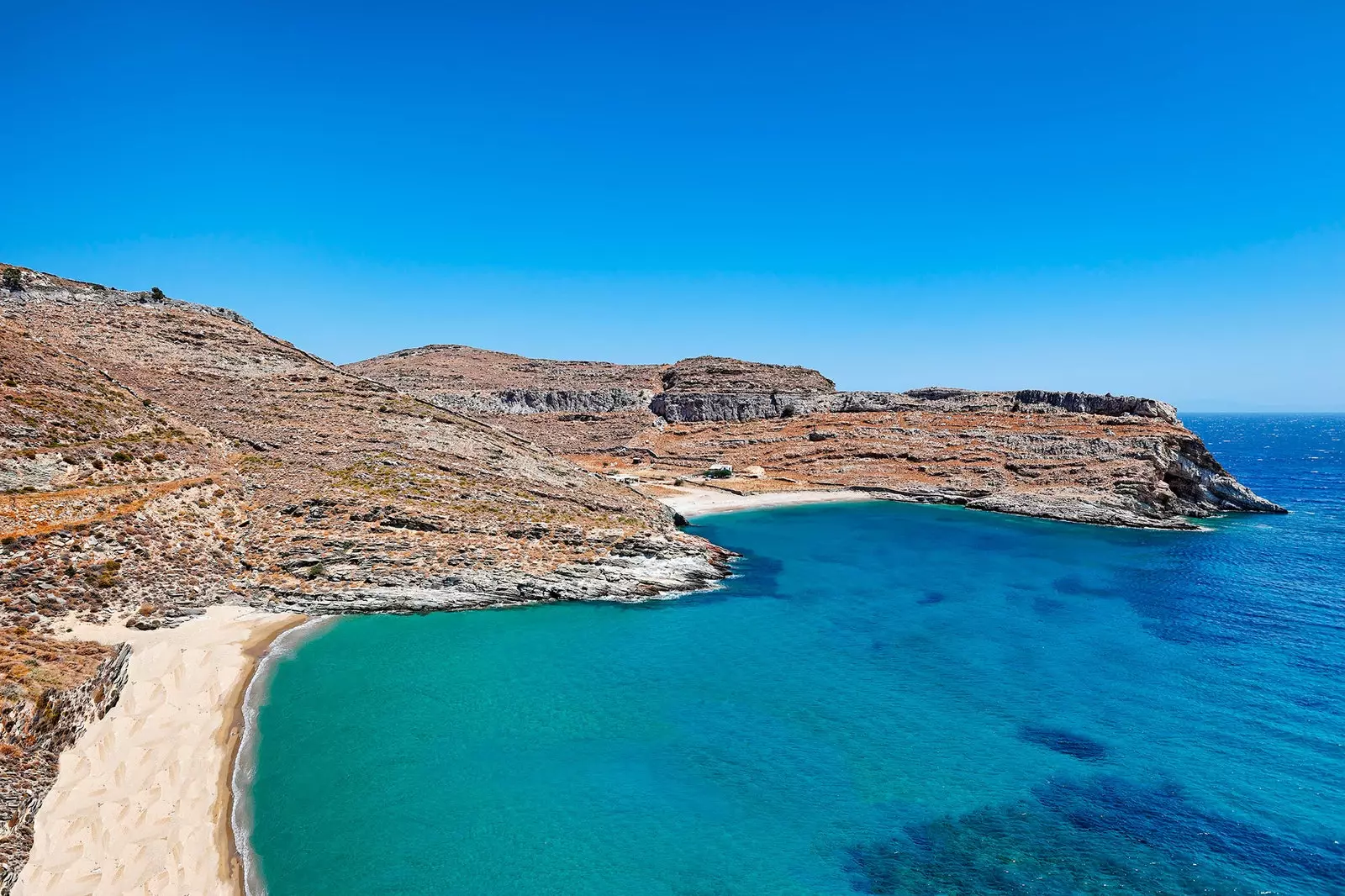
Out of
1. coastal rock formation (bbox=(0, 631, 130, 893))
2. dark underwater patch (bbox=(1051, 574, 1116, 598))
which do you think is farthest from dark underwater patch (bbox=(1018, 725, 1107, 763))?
coastal rock formation (bbox=(0, 631, 130, 893))

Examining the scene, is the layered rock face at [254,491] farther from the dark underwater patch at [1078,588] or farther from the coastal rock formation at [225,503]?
the dark underwater patch at [1078,588]

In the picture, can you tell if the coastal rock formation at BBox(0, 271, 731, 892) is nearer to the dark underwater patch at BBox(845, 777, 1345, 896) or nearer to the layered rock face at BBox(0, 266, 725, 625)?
the layered rock face at BBox(0, 266, 725, 625)

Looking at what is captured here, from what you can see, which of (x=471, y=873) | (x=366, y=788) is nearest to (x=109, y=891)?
(x=366, y=788)

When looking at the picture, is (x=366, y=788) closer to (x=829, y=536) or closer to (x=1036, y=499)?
(x=829, y=536)

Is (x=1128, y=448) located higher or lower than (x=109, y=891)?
higher

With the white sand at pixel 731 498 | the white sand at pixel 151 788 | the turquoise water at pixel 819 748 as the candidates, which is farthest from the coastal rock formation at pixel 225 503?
the white sand at pixel 731 498

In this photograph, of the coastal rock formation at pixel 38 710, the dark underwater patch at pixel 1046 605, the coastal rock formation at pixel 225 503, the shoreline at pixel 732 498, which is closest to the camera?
the coastal rock formation at pixel 38 710
